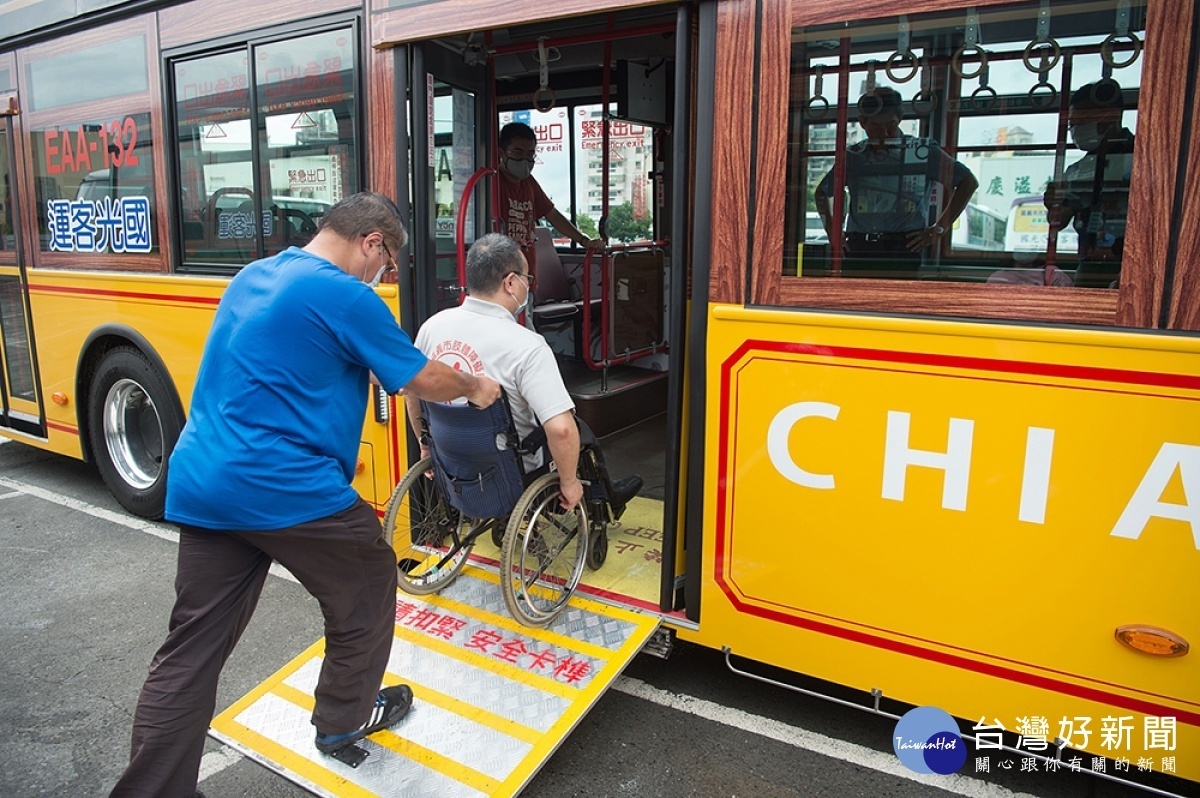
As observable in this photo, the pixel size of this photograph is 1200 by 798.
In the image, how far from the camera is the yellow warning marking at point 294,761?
2.19 metres

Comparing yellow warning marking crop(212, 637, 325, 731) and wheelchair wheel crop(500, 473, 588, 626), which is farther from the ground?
wheelchair wheel crop(500, 473, 588, 626)

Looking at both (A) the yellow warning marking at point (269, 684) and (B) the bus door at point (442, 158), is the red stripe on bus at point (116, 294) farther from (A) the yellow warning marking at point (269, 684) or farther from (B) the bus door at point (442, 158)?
(A) the yellow warning marking at point (269, 684)

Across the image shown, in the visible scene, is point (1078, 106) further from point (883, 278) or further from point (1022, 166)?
point (883, 278)

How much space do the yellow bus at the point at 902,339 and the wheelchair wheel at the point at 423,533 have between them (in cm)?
18

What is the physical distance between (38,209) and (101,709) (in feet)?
10.5

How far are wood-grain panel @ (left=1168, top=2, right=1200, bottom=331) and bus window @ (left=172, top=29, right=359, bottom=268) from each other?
109 inches

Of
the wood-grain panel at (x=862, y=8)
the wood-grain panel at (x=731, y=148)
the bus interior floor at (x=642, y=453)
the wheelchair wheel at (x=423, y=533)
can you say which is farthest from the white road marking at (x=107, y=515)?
the wood-grain panel at (x=862, y=8)

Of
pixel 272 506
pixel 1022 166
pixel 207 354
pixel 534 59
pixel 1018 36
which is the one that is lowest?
pixel 272 506

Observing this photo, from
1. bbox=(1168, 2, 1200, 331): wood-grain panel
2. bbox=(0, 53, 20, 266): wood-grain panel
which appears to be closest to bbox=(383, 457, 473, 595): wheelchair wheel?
bbox=(1168, 2, 1200, 331): wood-grain panel

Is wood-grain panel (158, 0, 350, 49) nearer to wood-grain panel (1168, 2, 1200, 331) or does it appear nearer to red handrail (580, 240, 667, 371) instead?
red handrail (580, 240, 667, 371)

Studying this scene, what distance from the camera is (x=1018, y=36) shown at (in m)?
2.09

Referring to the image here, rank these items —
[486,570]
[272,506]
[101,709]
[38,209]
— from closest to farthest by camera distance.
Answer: [272,506] → [101,709] → [486,570] → [38,209]

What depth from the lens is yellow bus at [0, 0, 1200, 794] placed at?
2.00 meters

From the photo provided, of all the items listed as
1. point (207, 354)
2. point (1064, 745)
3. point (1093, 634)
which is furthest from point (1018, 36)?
point (207, 354)
